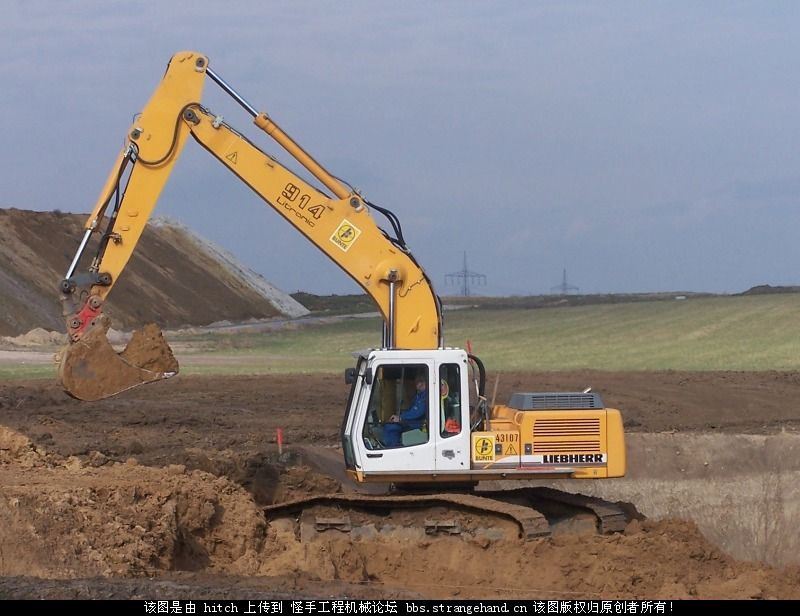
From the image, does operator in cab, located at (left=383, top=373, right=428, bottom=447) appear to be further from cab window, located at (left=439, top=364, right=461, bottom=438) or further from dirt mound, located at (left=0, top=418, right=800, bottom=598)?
dirt mound, located at (left=0, top=418, right=800, bottom=598)

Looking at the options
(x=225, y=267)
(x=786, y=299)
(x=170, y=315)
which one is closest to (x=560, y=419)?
(x=786, y=299)

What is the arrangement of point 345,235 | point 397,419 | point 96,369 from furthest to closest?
point 345,235 < point 397,419 < point 96,369

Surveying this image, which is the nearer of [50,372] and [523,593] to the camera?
[523,593]

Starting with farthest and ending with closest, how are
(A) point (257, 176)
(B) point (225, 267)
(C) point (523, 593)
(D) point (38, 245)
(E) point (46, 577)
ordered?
(B) point (225, 267) < (D) point (38, 245) < (A) point (257, 176) < (C) point (523, 593) < (E) point (46, 577)

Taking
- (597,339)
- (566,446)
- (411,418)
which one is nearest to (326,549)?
(411,418)

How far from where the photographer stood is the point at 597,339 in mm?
39938

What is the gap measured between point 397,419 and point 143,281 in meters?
52.1

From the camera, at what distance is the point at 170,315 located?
5950 centimetres

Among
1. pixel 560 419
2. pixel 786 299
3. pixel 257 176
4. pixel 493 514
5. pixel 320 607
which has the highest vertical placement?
pixel 786 299

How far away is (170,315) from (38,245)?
23.9ft

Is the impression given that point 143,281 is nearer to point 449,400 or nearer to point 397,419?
point 397,419

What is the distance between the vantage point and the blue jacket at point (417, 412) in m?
12.0

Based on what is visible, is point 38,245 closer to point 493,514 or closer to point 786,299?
point 786,299

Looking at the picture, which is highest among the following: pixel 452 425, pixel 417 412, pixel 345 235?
pixel 345 235
